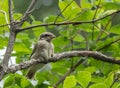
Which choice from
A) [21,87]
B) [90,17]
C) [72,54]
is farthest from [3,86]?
[90,17]

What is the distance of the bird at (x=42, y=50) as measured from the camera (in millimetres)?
4309

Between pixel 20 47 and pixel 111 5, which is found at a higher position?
pixel 111 5

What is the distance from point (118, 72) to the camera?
12.5 ft

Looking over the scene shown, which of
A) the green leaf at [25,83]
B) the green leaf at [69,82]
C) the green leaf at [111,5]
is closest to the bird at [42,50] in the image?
the green leaf at [25,83]

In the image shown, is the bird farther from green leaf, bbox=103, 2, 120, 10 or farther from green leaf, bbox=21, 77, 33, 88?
green leaf, bbox=103, 2, 120, 10

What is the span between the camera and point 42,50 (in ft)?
15.8

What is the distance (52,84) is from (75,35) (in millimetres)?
478

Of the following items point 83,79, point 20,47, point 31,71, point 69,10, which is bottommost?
point 31,71

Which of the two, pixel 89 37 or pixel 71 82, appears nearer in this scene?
pixel 71 82

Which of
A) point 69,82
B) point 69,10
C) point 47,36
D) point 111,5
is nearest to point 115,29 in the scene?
point 111,5

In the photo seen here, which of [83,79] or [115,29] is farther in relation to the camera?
[115,29]

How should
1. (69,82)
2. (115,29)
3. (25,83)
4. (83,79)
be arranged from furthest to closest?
(115,29) < (25,83) < (83,79) < (69,82)

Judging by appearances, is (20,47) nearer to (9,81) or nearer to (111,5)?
(9,81)

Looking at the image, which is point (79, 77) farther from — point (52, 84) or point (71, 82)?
point (52, 84)
